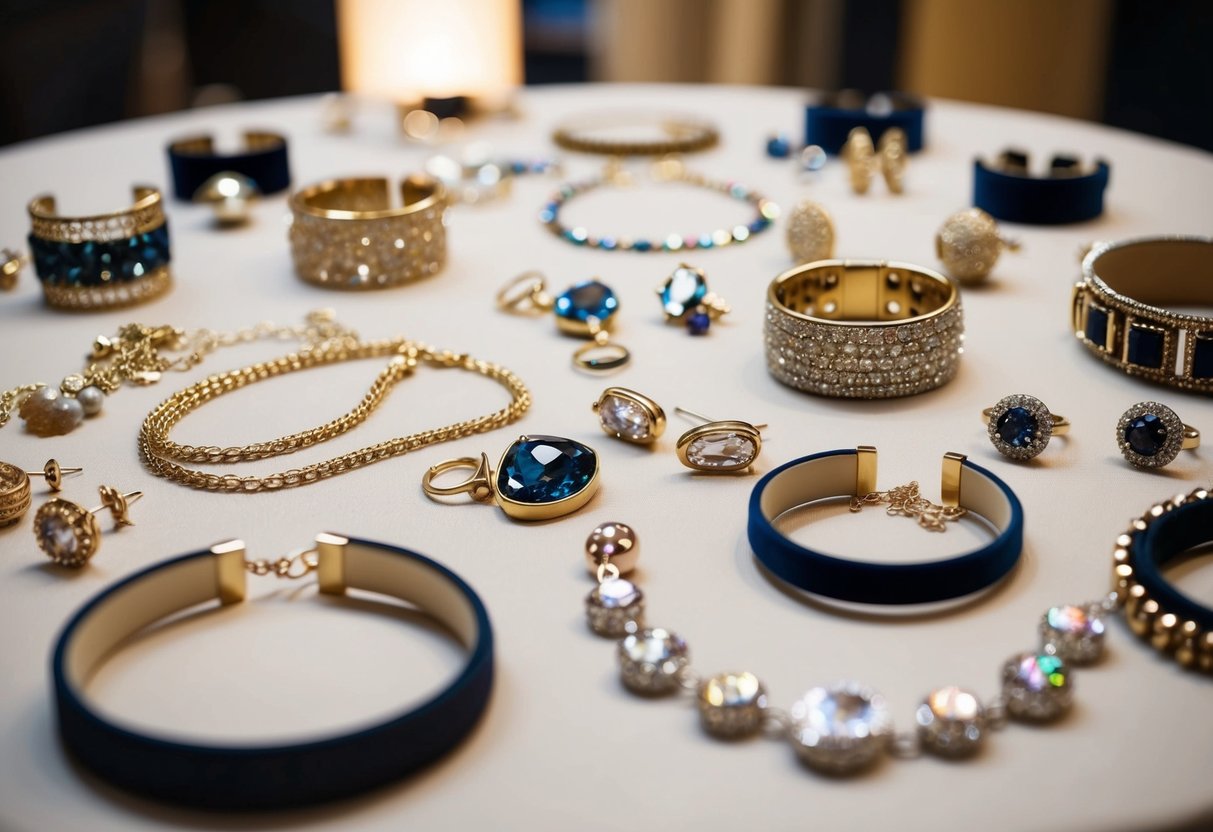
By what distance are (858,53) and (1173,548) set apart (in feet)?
11.1

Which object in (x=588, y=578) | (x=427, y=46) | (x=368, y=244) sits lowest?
(x=588, y=578)

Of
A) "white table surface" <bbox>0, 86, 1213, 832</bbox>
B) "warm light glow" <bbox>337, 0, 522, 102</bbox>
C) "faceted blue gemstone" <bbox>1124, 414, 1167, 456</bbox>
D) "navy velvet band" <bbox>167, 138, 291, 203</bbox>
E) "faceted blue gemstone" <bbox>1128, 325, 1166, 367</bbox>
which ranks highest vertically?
"warm light glow" <bbox>337, 0, 522, 102</bbox>

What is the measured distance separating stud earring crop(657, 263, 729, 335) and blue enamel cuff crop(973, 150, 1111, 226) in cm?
60

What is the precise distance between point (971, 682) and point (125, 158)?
6.44 feet

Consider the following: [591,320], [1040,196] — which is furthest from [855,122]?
[591,320]

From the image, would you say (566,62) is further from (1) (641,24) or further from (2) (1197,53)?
(2) (1197,53)

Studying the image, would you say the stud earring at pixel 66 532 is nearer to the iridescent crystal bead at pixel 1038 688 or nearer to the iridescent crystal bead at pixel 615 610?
the iridescent crystal bead at pixel 615 610

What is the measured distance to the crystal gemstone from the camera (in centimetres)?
164

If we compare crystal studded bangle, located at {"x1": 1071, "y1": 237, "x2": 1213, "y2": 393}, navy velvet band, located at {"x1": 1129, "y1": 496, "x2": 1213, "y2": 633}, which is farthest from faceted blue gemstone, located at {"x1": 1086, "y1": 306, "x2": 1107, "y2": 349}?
navy velvet band, located at {"x1": 1129, "y1": 496, "x2": 1213, "y2": 633}

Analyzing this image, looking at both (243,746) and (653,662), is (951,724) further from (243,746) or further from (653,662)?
(243,746)

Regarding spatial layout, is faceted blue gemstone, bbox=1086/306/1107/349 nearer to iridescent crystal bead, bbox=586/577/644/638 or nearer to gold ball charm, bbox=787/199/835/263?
gold ball charm, bbox=787/199/835/263

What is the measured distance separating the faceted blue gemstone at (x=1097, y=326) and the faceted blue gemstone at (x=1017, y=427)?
26 cm

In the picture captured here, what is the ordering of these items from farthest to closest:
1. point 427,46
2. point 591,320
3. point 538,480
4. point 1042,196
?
point 427,46
point 1042,196
point 591,320
point 538,480

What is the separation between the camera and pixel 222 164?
2.13 meters
